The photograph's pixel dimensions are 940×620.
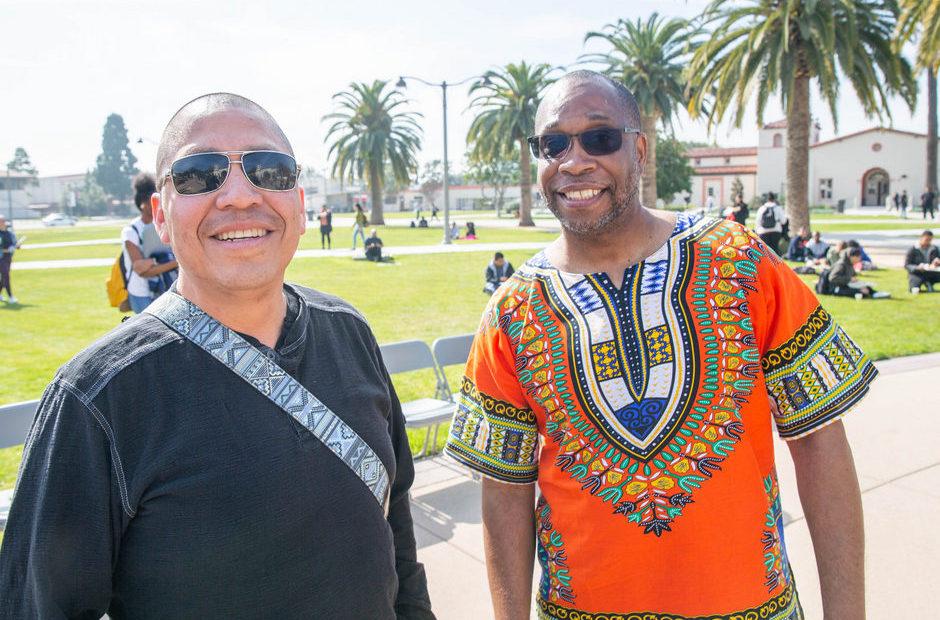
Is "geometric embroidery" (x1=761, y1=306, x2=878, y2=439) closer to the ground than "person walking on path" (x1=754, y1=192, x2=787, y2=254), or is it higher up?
closer to the ground

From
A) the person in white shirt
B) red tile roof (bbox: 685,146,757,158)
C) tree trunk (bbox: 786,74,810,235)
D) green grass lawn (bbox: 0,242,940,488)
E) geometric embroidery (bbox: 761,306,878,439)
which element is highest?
red tile roof (bbox: 685,146,757,158)

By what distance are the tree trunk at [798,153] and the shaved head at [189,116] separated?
20586 millimetres

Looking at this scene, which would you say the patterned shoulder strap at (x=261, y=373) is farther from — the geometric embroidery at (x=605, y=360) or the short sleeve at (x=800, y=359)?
the short sleeve at (x=800, y=359)

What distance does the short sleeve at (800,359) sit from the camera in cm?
177

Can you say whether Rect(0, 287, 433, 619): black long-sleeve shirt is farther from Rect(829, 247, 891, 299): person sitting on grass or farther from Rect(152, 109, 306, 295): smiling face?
Rect(829, 247, 891, 299): person sitting on grass

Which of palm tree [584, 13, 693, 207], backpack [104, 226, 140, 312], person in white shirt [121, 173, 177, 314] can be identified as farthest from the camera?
palm tree [584, 13, 693, 207]

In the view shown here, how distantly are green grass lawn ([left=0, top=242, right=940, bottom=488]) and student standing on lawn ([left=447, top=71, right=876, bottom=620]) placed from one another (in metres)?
4.03

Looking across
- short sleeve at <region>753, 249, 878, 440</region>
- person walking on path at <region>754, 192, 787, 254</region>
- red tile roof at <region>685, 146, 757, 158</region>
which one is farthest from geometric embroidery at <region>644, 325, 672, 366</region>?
red tile roof at <region>685, 146, 757, 158</region>

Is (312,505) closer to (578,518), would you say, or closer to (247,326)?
(247,326)

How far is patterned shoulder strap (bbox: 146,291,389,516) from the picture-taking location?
152 centimetres

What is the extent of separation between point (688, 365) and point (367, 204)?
99444 mm

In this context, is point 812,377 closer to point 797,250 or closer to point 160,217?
point 160,217

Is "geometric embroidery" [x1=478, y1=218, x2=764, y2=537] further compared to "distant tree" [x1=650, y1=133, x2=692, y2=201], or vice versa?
"distant tree" [x1=650, y1=133, x2=692, y2=201]

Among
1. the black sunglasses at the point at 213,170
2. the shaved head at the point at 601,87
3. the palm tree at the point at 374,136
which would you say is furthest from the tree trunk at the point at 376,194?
the black sunglasses at the point at 213,170
